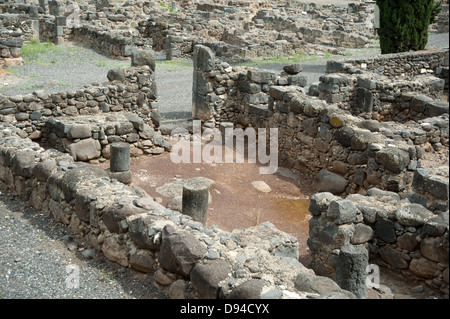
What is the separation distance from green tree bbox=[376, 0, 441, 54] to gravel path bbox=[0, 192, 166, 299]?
1835 centimetres

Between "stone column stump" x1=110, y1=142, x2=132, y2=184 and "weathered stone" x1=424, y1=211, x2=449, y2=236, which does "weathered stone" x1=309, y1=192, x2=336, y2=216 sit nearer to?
"weathered stone" x1=424, y1=211, x2=449, y2=236

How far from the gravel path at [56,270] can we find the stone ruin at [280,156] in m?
0.21

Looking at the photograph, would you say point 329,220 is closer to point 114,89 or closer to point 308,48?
point 114,89

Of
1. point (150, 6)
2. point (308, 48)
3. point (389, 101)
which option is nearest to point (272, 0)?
point (150, 6)

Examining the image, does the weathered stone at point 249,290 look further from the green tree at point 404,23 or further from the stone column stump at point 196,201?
the green tree at point 404,23

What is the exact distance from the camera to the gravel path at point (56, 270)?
722cm

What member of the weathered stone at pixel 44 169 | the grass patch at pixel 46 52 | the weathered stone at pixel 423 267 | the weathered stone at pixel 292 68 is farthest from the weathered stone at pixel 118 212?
the grass patch at pixel 46 52

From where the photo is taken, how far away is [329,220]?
8.69m

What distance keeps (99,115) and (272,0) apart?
2988cm

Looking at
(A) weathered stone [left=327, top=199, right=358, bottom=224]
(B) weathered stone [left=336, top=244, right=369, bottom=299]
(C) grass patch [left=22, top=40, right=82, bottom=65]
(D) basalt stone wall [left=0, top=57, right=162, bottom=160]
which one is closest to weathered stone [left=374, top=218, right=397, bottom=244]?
(A) weathered stone [left=327, top=199, right=358, bottom=224]

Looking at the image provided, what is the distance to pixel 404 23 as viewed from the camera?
23562 millimetres

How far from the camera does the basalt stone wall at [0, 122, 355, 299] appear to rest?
247 inches

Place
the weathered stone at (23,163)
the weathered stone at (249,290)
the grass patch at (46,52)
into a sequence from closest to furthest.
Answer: the weathered stone at (249,290)
the weathered stone at (23,163)
the grass patch at (46,52)

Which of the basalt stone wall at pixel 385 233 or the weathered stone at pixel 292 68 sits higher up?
the weathered stone at pixel 292 68
